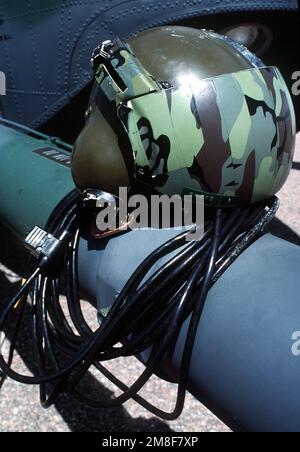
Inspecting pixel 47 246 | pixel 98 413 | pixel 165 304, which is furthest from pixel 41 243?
pixel 98 413

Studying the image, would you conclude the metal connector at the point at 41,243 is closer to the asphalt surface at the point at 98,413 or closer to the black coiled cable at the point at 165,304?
the black coiled cable at the point at 165,304

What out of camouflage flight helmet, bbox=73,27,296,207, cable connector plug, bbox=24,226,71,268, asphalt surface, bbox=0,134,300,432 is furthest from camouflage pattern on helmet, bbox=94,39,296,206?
asphalt surface, bbox=0,134,300,432

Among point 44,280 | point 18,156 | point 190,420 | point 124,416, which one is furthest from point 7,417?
point 18,156

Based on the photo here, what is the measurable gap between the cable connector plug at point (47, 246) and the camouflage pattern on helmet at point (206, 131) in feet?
0.96

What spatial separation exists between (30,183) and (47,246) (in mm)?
375

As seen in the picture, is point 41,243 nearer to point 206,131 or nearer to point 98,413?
point 206,131

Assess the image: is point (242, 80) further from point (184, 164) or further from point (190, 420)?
point (190, 420)

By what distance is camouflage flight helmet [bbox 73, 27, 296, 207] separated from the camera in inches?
53.0

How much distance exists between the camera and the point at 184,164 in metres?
1.38

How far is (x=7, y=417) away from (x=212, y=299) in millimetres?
1389

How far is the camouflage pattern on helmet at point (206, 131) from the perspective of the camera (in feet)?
4.40

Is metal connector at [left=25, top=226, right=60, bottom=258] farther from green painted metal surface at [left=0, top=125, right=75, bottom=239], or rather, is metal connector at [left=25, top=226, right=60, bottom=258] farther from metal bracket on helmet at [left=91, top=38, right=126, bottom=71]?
metal bracket on helmet at [left=91, top=38, right=126, bottom=71]

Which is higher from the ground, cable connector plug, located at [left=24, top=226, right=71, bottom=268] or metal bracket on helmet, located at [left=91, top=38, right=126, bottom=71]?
metal bracket on helmet, located at [left=91, top=38, right=126, bottom=71]

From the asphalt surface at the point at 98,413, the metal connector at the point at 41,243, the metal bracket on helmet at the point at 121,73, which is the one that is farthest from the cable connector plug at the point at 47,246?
the asphalt surface at the point at 98,413
